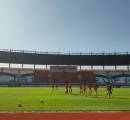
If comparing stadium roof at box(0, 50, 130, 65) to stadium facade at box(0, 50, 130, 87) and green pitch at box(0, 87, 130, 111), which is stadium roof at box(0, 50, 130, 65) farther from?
green pitch at box(0, 87, 130, 111)

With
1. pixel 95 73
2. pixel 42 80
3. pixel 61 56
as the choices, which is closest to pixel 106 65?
pixel 95 73

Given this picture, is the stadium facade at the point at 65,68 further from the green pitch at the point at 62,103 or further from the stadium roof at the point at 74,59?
the green pitch at the point at 62,103

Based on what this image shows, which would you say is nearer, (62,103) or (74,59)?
(62,103)

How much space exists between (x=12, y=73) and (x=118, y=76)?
118 feet

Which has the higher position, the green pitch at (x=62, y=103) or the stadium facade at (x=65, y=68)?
the stadium facade at (x=65, y=68)

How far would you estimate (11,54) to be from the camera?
10994 cm

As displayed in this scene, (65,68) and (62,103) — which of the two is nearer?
(62,103)

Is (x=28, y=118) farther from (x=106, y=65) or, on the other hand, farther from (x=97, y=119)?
(x=106, y=65)

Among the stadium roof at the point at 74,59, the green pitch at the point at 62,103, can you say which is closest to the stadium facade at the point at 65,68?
the stadium roof at the point at 74,59

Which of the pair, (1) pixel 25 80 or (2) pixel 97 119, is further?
(1) pixel 25 80

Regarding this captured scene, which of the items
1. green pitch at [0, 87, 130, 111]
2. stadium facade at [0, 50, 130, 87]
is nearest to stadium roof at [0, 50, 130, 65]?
stadium facade at [0, 50, 130, 87]

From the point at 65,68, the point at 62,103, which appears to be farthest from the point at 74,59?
the point at 62,103

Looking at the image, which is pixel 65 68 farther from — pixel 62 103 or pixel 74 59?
pixel 62 103

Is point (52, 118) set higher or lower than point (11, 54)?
lower
